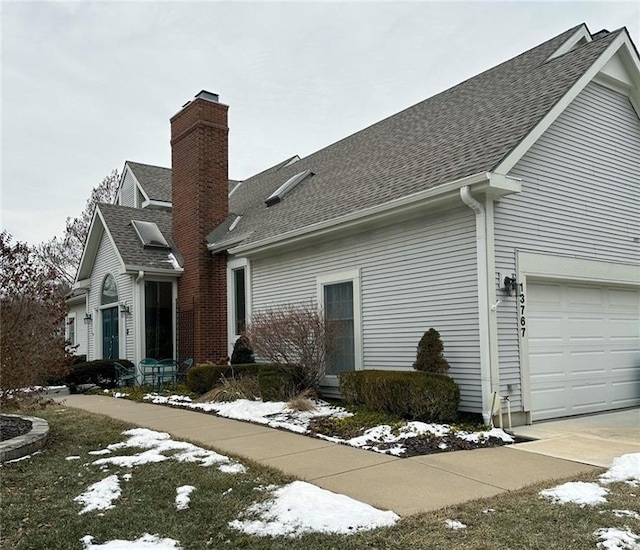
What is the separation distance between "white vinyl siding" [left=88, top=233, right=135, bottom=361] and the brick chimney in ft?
4.57

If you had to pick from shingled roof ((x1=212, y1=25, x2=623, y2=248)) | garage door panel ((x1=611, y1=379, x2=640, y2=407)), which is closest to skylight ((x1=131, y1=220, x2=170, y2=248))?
shingled roof ((x1=212, y1=25, x2=623, y2=248))

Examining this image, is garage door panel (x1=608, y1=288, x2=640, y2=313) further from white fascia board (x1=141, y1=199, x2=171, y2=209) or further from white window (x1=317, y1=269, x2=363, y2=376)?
white fascia board (x1=141, y1=199, x2=171, y2=209)

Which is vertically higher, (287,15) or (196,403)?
(287,15)

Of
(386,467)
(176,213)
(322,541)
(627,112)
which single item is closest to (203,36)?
(176,213)

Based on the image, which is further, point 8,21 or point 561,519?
point 8,21

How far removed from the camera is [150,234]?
16312 millimetres

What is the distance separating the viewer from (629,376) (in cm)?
1011

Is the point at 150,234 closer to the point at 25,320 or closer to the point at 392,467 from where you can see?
the point at 25,320

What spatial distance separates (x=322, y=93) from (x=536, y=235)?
36.7ft

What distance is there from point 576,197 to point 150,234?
11.4 metres

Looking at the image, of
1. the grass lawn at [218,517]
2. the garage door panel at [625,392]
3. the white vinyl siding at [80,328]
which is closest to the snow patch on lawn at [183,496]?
the grass lawn at [218,517]

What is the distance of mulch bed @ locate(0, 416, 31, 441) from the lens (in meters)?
6.96

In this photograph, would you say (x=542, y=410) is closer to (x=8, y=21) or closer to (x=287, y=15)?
(x=287, y=15)

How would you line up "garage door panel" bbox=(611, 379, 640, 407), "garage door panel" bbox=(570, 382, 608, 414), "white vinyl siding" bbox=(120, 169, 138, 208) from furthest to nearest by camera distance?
"white vinyl siding" bbox=(120, 169, 138, 208) → "garage door panel" bbox=(611, 379, 640, 407) → "garage door panel" bbox=(570, 382, 608, 414)
